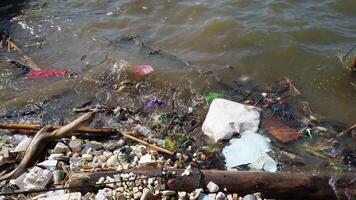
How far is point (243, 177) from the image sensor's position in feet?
12.7

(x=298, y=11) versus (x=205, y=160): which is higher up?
Result: (x=298, y=11)

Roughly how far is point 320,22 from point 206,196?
450cm

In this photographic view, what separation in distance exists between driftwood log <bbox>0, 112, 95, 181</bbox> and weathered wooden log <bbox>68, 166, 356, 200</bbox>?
0.90 m

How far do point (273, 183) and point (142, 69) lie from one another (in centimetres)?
327

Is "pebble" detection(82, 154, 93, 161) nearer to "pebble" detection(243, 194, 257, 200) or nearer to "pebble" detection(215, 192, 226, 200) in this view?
"pebble" detection(215, 192, 226, 200)

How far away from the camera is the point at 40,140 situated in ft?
15.6

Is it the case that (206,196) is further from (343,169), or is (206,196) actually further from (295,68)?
(295,68)

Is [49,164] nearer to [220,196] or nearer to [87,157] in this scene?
[87,157]

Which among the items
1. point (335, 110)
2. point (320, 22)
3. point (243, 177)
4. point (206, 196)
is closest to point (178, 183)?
point (206, 196)

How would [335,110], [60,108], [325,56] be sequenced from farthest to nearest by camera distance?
[325,56] → [60,108] → [335,110]

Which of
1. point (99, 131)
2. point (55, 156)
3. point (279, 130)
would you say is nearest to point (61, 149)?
point (55, 156)

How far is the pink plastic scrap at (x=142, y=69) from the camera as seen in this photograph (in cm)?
643

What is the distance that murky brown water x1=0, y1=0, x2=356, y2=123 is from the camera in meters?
6.10

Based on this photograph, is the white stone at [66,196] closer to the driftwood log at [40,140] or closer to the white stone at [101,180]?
the white stone at [101,180]
